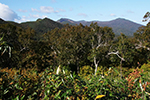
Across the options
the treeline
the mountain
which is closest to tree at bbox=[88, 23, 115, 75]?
the treeline

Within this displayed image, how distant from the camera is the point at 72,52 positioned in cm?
1688

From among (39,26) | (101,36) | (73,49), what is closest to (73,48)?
(73,49)

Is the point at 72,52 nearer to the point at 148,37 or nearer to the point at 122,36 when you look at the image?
the point at 122,36

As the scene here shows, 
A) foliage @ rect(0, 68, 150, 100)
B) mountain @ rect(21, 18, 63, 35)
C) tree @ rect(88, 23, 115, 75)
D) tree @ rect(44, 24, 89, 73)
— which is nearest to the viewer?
foliage @ rect(0, 68, 150, 100)

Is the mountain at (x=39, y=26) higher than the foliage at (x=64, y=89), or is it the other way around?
the mountain at (x=39, y=26)

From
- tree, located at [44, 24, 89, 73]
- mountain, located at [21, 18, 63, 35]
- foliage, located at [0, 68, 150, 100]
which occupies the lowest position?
tree, located at [44, 24, 89, 73]

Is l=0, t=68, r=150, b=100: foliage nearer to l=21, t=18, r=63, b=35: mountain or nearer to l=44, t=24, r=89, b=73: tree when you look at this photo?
l=44, t=24, r=89, b=73: tree

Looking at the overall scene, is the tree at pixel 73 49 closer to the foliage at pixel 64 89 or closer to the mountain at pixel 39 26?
the foliage at pixel 64 89

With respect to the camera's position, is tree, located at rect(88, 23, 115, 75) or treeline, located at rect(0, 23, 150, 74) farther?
tree, located at rect(88, 23, 115, 75)

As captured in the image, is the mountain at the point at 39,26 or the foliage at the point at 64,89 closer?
the foliage at the point at 64,89

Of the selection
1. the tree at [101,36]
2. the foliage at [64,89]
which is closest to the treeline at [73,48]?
the tree at [101,36]

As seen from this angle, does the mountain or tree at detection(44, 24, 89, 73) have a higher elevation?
the mountain

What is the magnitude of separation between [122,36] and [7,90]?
1622 cm

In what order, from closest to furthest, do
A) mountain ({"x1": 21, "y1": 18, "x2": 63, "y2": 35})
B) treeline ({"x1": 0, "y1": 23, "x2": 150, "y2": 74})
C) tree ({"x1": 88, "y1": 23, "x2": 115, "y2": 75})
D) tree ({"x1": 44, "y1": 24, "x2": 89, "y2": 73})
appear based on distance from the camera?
treeline ({"x1": 0, "y1": 23, "x2": 150, "y2": 74})
tree ({"x1": 44, "y1": 24, "x2": 89, "y2": 73})
tree ({"x1": 88, "y1": 23, "x2": 115, "y2": 75})
mountain ({"x1": 21, "y1": 18, "x2": 63, "y2": 35})
